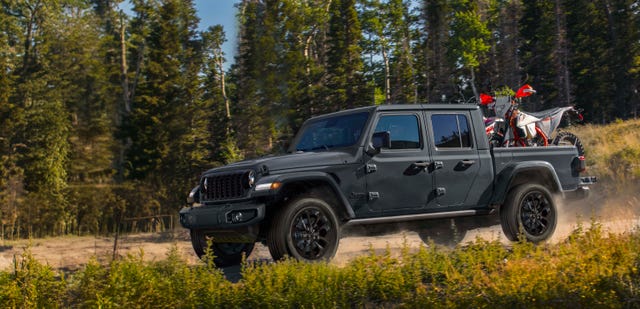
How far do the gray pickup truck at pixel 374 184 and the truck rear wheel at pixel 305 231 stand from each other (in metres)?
0.01

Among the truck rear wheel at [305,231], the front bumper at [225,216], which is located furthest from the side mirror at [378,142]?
the front bumper at [225,216]

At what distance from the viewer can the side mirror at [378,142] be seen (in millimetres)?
8117

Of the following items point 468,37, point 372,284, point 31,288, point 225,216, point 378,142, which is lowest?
point 372,284

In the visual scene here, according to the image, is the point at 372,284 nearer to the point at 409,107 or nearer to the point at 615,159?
the point at 409,107

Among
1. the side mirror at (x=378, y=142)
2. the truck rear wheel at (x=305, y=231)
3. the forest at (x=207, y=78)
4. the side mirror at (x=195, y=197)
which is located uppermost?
the forest at (x=207, y=78)

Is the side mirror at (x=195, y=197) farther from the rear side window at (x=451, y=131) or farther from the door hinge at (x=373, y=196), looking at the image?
the rear side window at (x=451, y=131)

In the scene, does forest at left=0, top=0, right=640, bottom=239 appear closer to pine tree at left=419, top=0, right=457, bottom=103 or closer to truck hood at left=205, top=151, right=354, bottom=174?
pine tree at left=419, top=0, right=457, bottom=103

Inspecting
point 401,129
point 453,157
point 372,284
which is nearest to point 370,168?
point 401,129

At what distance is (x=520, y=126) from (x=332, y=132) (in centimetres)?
543

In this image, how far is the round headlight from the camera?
25.4 feet

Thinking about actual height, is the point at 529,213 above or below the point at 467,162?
below

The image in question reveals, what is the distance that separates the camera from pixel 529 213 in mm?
9406

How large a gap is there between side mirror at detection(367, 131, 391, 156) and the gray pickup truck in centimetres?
1

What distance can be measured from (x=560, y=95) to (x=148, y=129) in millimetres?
31264
